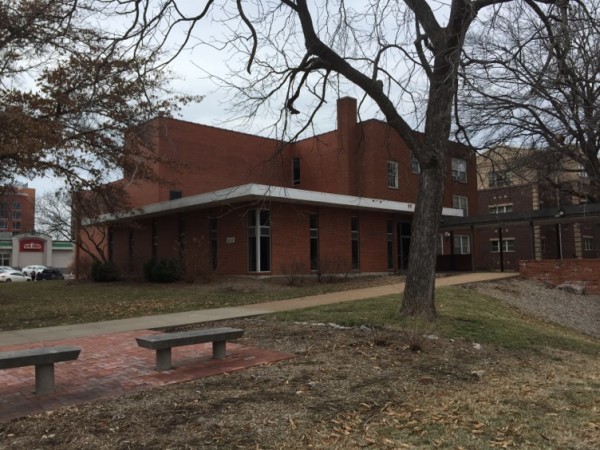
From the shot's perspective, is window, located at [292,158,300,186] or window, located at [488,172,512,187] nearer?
window, located at [488,172,512,187]

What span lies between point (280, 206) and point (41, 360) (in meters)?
19.8

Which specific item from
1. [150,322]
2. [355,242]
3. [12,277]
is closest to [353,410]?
[150,322]

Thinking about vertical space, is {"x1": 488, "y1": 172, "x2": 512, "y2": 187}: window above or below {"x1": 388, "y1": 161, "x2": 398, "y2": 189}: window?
below

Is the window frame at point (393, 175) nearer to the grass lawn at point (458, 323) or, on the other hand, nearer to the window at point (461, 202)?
the window at point (461, 202)

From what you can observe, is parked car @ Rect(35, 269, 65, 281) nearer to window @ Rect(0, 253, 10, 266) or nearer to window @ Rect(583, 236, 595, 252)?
window @ Rect(0, 253, 10, 266)

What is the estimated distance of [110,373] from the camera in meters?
7.00

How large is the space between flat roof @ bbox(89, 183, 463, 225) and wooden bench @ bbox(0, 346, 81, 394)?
14608 mm

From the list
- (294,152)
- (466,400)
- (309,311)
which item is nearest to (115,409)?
(466,400)

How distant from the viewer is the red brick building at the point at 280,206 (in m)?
24.9

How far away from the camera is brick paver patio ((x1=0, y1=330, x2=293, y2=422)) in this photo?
5.83 meters

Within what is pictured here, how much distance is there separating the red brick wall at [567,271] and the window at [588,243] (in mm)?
31446

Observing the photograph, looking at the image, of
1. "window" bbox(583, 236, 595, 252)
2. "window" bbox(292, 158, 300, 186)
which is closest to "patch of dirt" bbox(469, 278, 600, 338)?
"window" bbox(292, 158, 300, 186)

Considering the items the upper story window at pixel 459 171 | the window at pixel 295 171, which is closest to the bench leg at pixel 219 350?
the window at pixel 295 171

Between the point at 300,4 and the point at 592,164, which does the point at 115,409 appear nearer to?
the point at 300,4
